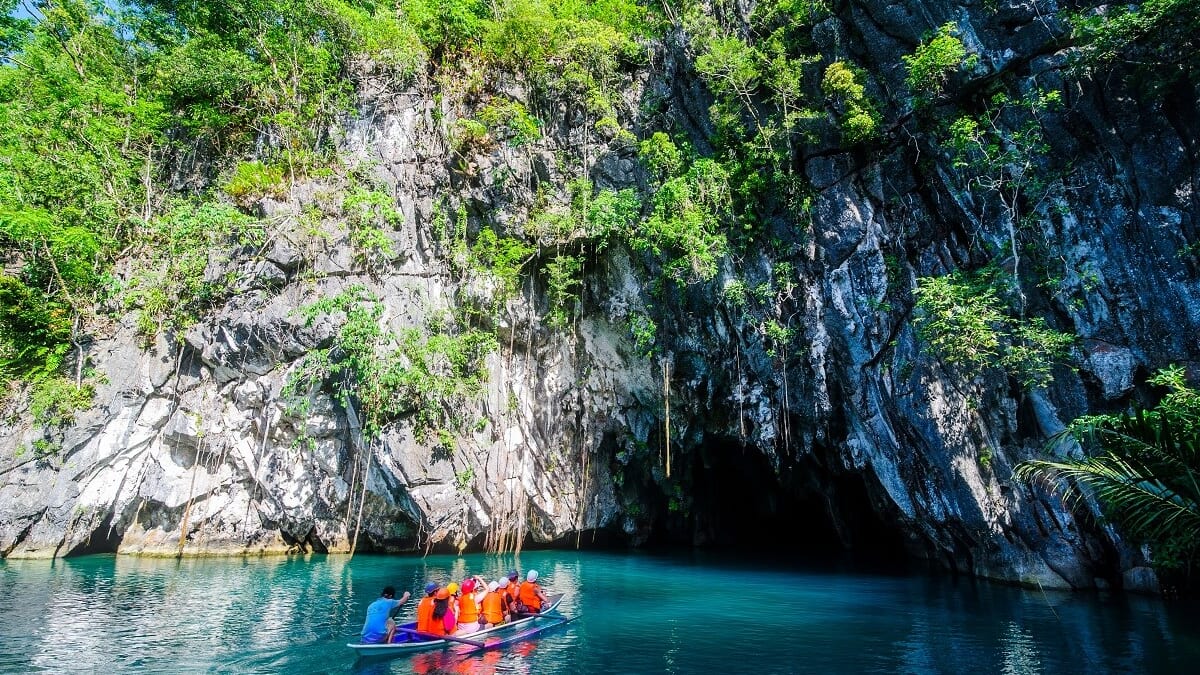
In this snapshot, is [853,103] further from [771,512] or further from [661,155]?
[771,512]

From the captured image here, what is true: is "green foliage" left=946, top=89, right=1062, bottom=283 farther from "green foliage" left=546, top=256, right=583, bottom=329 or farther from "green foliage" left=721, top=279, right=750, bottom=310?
"green foliage" left=546, top=256, right=583, bottom=329

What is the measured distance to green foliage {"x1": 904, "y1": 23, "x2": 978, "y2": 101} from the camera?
45.6 feet

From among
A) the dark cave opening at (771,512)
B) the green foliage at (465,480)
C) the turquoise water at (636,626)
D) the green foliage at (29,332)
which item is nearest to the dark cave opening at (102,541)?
the turquoise water at (636,626)

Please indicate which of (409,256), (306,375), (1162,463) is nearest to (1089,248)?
(1162,463)

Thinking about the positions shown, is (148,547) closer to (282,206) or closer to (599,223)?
(282,206)

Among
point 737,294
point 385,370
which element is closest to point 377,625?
point 385,370

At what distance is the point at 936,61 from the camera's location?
46.0 ft

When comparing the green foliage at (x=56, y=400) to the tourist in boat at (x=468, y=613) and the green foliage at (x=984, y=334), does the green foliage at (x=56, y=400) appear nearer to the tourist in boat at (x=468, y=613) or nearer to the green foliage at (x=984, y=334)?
the tourist in boat at (x=468, y=613)

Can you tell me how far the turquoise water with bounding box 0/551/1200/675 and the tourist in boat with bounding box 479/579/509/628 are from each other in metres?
0.73

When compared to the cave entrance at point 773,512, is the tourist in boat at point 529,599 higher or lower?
lower

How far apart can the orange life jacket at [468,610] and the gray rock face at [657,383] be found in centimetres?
937

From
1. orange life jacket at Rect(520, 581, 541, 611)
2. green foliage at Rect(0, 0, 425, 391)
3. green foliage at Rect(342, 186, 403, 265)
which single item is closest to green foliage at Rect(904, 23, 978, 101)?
orange life jacket at Rect(520, 581, 541, 611)

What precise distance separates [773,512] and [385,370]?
16121 mm

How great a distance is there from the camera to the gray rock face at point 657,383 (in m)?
12.8
